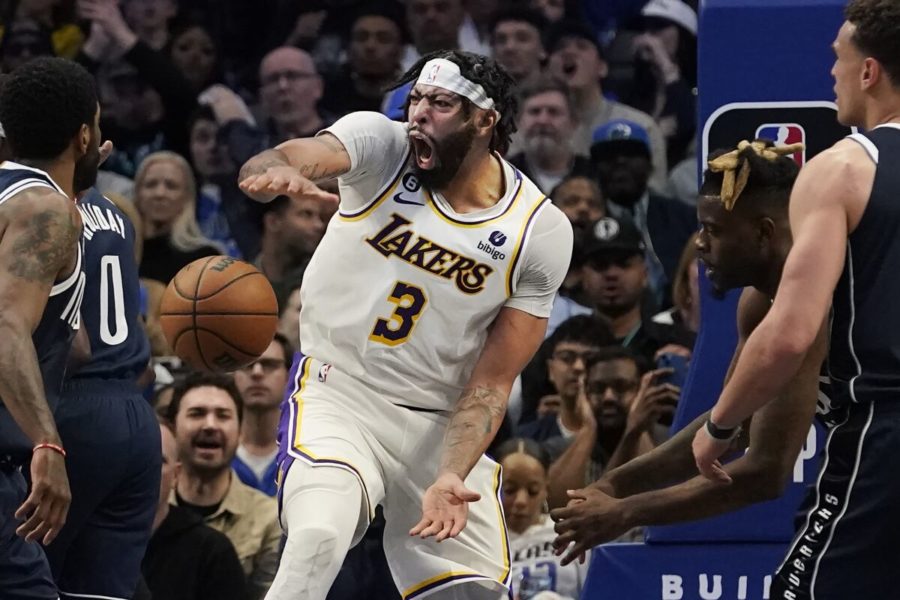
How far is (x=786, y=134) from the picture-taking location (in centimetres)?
636

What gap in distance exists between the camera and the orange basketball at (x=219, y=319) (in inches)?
242

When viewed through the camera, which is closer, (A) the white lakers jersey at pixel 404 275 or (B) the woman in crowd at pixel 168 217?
(A) the white lakers jersey at pixel 404 275

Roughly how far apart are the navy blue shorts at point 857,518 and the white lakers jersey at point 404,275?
172 cm

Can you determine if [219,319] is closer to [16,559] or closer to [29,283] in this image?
[29,283]

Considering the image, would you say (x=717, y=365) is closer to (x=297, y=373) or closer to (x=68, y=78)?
(x=297, y=373)

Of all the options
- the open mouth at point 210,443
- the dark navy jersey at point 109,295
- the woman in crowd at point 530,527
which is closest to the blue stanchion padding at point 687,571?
the woman in crowd at point 530,527

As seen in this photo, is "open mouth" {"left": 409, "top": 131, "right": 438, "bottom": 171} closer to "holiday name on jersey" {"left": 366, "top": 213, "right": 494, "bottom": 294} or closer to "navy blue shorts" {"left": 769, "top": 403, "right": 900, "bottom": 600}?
"holiday name on jersey" {"left": 366, "top": 213, "right": 494, "bottom": 294}

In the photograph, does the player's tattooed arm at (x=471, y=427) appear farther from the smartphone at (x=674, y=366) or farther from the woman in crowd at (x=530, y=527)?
the smartphone at (x=674, y=366)

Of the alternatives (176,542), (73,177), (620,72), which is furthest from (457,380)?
(620,72)

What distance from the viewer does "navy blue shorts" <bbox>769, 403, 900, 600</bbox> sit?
170 inches

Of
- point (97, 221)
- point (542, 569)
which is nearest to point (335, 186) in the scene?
point (542, 569)

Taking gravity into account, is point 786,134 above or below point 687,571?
above

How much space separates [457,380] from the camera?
235 inches

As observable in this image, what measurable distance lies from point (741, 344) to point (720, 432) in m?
0.80
